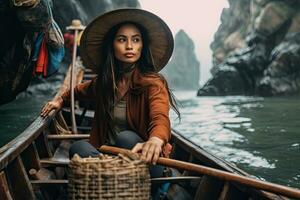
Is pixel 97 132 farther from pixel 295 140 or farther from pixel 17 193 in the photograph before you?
pixel 295 140

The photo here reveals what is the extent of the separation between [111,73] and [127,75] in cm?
13

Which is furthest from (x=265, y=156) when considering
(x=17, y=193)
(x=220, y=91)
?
(x=220, y=91)

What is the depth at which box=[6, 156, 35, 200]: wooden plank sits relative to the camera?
2.98m

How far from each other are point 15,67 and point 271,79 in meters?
19.7

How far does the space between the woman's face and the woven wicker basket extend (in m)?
1.00

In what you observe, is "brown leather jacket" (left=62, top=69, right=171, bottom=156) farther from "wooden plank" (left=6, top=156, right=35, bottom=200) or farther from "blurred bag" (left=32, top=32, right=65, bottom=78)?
"blurred bag" (left=32, top=32, right=65, bottom=78)

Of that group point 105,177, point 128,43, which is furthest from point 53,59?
point 105,177

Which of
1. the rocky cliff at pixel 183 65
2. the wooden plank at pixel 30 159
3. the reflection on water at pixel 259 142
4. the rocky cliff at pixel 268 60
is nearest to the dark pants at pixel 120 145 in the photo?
the wooden plank at pixel 30 159

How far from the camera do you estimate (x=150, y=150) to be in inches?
91.5

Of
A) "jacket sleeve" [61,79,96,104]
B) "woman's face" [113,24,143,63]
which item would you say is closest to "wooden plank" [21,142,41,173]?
"jacket sleeve" [61,79,96,104]

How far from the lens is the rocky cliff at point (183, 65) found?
155000 mm

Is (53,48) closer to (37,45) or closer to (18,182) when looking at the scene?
(37,45)

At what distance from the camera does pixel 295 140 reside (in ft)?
24.8

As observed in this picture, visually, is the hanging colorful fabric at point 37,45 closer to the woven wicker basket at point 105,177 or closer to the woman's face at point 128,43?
the woman's face at point 128,43
